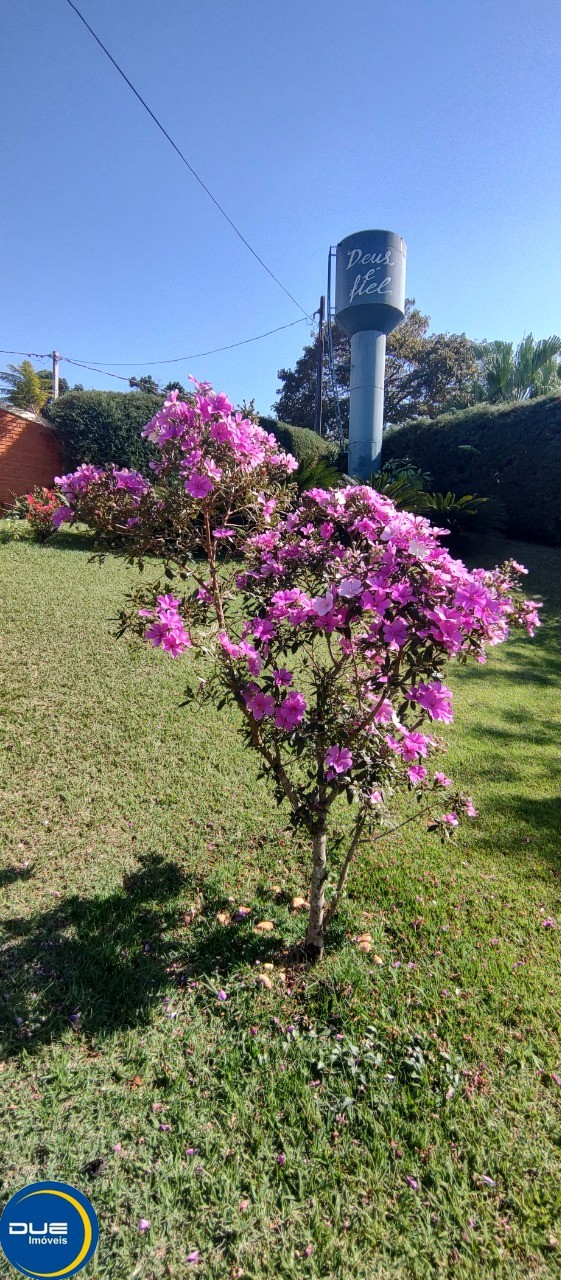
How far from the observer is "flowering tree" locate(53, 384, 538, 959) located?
5.45 ft

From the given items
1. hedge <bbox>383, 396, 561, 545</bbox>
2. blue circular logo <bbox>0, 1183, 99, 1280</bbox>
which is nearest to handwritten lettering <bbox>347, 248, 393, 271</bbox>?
hedge <bbox>383, 396, 561, 545</bbox>

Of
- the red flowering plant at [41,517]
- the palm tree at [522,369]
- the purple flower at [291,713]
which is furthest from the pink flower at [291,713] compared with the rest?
the palm tree at [522,369]

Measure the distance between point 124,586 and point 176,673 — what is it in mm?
2313

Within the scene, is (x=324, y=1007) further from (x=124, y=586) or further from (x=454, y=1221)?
(x=124, y=586)

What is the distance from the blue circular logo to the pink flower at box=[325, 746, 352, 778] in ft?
4.15

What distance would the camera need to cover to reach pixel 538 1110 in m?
1.76

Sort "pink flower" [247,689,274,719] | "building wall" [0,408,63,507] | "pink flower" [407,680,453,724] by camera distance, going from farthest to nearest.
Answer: "building wall" [0,408,63,507]
"pink flower" [247,689,274,719]
"pink flower" [407,680,453,724]

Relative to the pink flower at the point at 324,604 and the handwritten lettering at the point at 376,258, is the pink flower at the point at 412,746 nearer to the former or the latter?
the pink flower at the point at 324,604

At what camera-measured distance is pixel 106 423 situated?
429 inches

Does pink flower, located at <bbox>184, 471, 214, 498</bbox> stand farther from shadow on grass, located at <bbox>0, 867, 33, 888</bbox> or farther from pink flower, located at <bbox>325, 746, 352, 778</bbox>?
shadow on grass, located at <bbox>0, 867, 33, 888</bbox>

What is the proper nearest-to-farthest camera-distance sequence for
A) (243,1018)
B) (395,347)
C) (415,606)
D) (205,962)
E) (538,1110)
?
(415,606), (538,1110), (243,1018), (205,962), (395,347)

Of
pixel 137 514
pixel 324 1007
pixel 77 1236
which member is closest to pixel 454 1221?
pixel 324 1007

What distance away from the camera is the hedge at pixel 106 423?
10859 millimetres

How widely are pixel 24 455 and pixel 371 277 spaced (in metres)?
7.71
